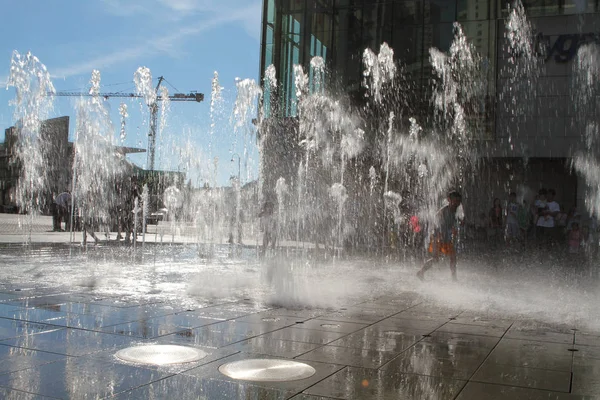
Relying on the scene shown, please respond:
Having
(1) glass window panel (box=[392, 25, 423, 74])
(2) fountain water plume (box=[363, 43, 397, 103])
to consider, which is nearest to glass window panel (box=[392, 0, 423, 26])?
(1) glass window panel (box=[392, 25, 423, 74])

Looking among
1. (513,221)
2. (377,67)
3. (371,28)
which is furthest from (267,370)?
(371,28)

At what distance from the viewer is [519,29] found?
22.9 meters

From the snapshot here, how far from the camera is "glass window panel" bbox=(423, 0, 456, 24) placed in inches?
906

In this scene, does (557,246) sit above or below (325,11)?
below

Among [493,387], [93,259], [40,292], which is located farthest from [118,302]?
[93,259]

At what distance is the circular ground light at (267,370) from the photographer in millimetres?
3575

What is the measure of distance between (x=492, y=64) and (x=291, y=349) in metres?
20.5

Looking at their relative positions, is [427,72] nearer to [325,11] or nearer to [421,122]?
[421,122]

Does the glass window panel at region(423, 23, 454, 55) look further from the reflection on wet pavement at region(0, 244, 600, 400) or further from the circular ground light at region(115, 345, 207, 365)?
the circular ground light at region(115, 345, 207, 365)

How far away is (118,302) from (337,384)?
11.5 feet

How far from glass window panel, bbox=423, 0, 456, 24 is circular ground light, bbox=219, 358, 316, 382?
2146 centimetres

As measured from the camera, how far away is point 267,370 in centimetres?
374

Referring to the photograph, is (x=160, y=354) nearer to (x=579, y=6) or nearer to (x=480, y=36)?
(x=480, y=36)

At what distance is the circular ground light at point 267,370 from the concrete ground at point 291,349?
8cm
